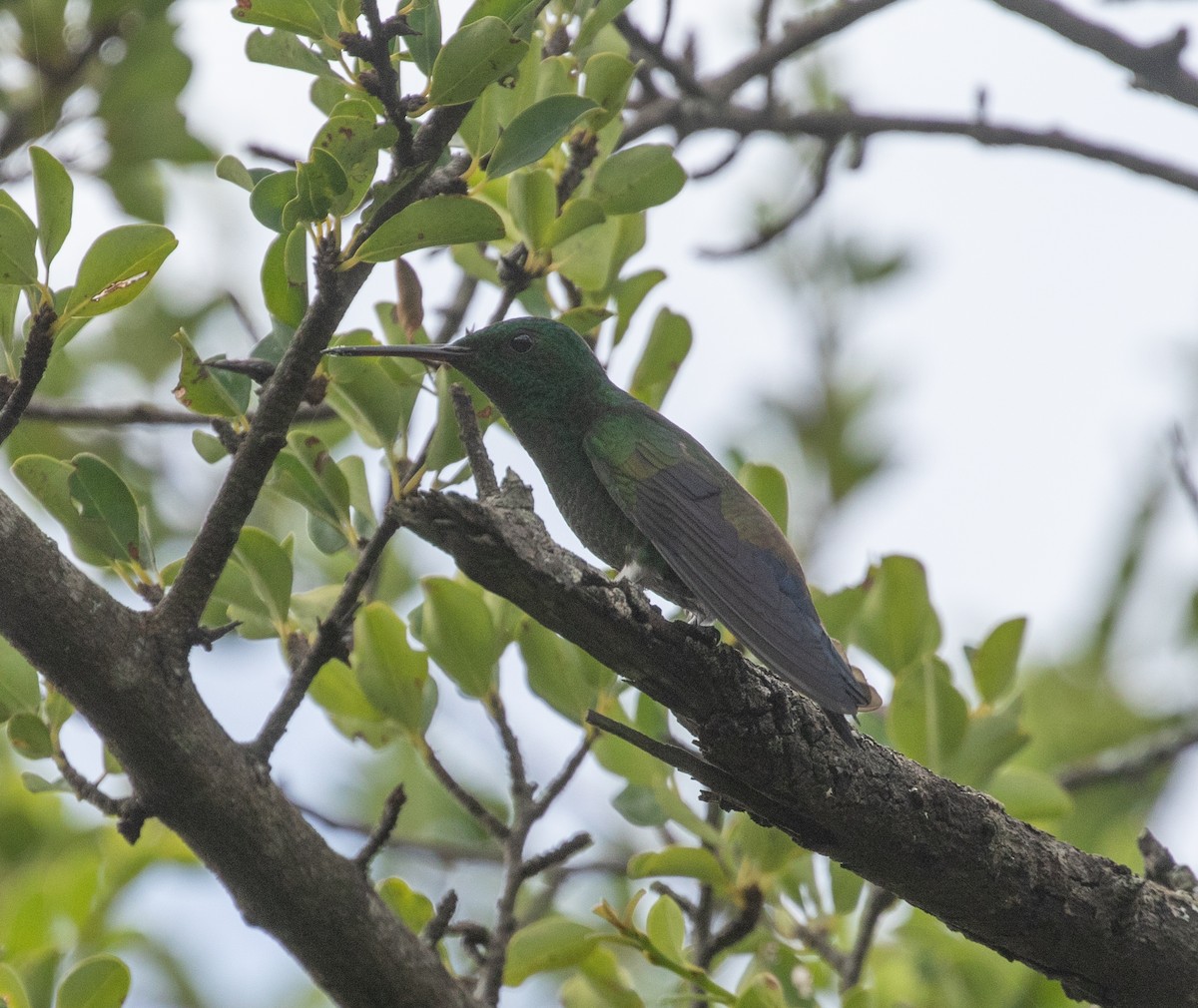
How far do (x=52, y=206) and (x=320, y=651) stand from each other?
1059 millimetres

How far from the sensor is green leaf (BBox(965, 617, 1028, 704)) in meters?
3.84

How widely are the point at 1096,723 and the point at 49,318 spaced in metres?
5.26

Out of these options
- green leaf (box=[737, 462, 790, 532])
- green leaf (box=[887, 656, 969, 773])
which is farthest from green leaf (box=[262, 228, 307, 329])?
green leaf (box=[887, 656, 969, 773])

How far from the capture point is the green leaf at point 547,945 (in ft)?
11.3

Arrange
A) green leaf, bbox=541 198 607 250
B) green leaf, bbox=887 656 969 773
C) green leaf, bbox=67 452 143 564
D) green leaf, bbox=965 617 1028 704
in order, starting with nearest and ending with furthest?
green leaf, bbox=67 452 143 564 < green leaf, bbox=541 198 607 250 < green leaf, bbox=887 656 969 773 < green leaf, bbox=965 617 1028 704

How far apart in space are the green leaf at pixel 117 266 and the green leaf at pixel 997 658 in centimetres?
245

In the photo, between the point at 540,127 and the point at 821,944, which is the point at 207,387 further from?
the point at 821,944

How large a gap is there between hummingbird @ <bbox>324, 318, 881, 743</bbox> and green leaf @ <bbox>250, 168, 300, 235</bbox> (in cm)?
51

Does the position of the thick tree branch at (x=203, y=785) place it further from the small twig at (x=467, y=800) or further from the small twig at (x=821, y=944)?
the small twig at (x=821, y=944)

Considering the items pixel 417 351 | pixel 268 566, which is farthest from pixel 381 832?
pixel 417 351

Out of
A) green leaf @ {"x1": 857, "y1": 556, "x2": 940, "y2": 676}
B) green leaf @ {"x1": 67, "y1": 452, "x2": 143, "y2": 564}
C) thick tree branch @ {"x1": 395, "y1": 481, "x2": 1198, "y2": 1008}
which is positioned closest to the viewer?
thick tree branch @ {"x1": 395, "y1": 481, "x2": 1198, "y2": 1008}

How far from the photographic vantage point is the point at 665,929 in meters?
3.33

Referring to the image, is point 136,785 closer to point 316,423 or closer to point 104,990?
point 104,990

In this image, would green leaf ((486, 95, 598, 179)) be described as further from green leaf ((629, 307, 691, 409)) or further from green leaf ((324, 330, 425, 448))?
green leaf ((629, 307, 691, 409))
